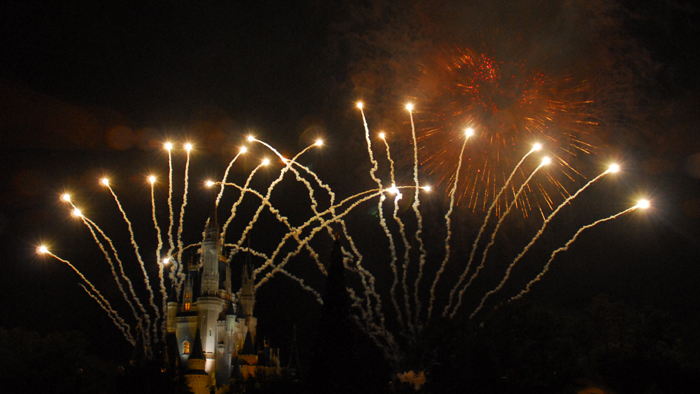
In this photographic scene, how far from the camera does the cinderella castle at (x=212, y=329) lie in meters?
66.8

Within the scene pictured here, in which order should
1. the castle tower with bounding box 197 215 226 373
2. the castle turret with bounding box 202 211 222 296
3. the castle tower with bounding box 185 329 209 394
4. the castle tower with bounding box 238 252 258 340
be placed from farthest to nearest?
1. the castle tower with bounding box 238 252 258 340
2. the castle turret with bounding box 202 211 222 296
3. the castle tower with bounding box 197 215 226 373
4. the castle tower with bounding box 185 329 209 394

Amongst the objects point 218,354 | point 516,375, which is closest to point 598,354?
point 516,375

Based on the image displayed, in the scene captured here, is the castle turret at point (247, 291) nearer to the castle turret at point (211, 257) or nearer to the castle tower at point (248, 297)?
the castle tower at point (248, 297)

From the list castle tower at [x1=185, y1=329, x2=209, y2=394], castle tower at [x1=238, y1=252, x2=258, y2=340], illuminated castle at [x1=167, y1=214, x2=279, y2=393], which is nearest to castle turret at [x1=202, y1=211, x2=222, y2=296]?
illuminated castle at [x1=167, y1=214, x2=279, y2=393]

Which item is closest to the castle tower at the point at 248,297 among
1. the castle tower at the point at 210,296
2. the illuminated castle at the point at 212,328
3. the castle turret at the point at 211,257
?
the illuminated castle at the point at 212,328

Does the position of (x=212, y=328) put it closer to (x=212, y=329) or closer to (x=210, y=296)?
(x=212, y=329)

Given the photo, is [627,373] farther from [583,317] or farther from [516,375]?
[583,317]

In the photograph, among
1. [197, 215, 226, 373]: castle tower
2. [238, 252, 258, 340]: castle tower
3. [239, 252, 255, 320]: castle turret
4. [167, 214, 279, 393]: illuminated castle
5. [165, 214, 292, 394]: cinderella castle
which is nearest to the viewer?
[165, 214, 292, 394]: cinderella castle

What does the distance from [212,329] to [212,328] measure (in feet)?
0.39

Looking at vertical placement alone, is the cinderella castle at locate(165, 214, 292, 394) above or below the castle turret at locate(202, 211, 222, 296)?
below

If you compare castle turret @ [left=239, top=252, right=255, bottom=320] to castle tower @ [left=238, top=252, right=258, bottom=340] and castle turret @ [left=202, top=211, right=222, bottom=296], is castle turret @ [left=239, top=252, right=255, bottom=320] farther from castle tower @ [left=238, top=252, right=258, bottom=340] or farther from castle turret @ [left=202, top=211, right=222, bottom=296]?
castle turret @ [left=202, top=211, right=222, bottom=296]

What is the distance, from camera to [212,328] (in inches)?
2783

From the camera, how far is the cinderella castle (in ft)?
219

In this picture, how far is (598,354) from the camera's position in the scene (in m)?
48.7
